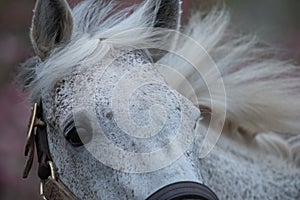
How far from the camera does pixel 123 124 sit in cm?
211

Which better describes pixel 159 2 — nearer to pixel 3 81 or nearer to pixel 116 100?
pixel 116 100

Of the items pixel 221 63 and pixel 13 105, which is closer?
pixel 221 63

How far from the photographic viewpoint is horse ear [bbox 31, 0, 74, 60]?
7.75 feet

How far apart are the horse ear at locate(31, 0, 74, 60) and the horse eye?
30 centimetres

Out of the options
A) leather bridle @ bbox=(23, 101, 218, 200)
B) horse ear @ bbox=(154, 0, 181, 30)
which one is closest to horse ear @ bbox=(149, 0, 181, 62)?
horse ear @ bbox=(154, 0, 181, 30)

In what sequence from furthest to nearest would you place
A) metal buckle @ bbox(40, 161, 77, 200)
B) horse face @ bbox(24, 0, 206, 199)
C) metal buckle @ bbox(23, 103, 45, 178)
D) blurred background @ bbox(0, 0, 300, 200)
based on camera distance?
blurred background @ bbox(0, 0, 300, 200) → metal buckle @ bbox(23, 103, 45, 178) → metal buckle @ bbox(40, 161, 77, 200) → horse face @ bbox(24, 0, 206, 199)

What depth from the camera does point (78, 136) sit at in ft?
7.24

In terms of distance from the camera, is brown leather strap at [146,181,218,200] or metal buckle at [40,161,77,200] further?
metal buckle at [40,161,77,200]

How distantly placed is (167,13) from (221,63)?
0.31 metres

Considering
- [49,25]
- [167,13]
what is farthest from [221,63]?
[49,25]

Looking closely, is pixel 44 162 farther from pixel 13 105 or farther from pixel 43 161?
pixel 13 105

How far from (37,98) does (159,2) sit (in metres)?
0.47

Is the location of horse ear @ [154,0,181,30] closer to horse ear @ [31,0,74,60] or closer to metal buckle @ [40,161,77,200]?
horse ear @ [31,0,74,60]

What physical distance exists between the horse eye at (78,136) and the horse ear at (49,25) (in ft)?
0.97
